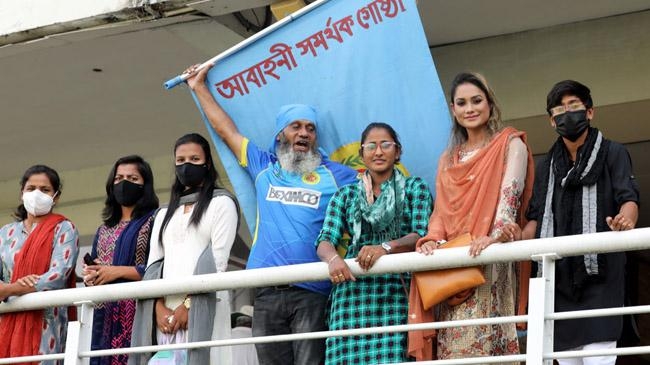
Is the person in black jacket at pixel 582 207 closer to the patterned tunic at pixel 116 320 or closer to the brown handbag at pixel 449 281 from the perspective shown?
the brown handbag at pixel 449 281

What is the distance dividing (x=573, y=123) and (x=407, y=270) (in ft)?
3.24

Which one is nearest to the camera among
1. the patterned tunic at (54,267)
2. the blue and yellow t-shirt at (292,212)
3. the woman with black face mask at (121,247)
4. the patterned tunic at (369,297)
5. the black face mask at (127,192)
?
the patterned tunic at (369,297)

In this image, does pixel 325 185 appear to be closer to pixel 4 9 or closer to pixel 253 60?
pixel 253 60

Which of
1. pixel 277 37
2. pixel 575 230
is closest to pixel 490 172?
pixel 575 230

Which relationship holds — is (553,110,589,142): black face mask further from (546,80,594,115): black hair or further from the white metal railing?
the white metal railing

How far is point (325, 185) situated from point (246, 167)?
0.58 meters

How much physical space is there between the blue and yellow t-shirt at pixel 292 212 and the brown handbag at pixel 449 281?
67 centimetres

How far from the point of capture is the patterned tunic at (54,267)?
606cm

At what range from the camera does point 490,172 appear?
519 cm

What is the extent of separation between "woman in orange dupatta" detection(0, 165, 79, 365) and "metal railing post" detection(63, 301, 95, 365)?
1.94ft

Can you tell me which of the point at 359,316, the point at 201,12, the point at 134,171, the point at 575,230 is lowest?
the point at 359,316

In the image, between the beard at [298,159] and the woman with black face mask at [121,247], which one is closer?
the beard at [298,159]

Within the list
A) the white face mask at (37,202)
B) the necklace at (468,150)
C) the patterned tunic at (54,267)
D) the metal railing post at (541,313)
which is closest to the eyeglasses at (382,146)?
the necklace at (468,150)

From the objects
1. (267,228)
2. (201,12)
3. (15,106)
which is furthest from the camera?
(15,106)
